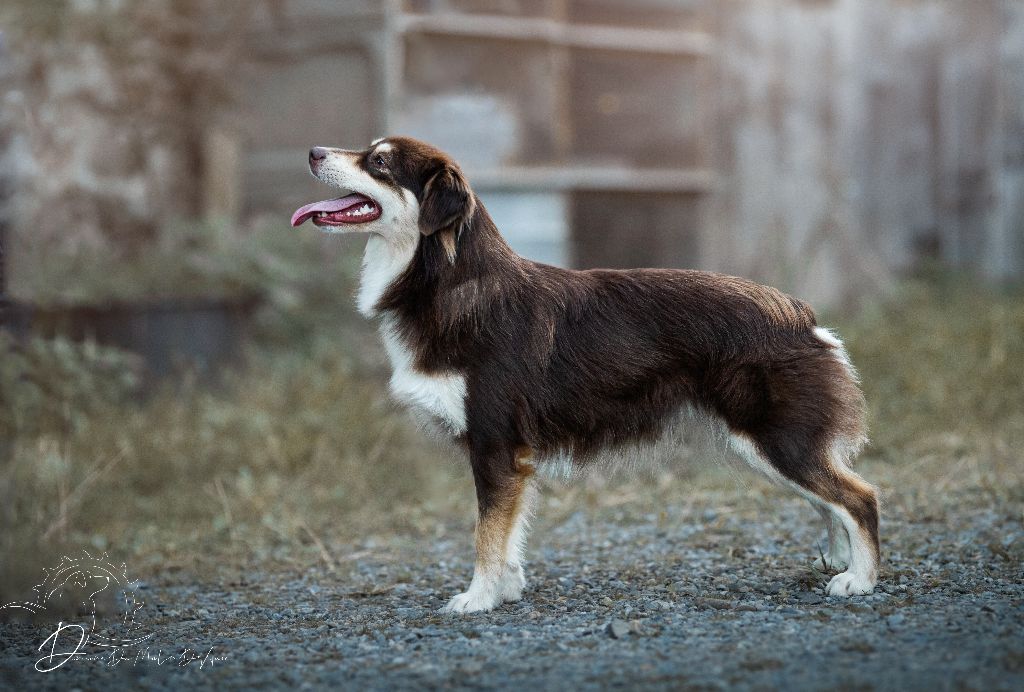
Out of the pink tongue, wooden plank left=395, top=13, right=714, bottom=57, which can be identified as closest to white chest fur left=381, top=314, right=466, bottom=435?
the pink tongue

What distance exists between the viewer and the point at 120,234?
8.78m

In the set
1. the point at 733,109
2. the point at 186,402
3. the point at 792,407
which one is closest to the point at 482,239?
the point at 792,407

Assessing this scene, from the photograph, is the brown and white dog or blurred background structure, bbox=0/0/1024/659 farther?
blurred background structure, bbox=0/0/1024/659

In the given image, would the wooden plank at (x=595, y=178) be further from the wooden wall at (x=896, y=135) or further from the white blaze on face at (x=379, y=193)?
the white blaze on face at (x=379, y=193)

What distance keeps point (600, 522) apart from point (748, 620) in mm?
1767

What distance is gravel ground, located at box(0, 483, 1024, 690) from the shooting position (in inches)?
124

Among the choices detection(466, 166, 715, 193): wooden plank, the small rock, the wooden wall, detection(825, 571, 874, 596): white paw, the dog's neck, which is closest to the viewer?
the small rock

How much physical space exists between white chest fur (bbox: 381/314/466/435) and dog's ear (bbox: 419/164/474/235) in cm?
37

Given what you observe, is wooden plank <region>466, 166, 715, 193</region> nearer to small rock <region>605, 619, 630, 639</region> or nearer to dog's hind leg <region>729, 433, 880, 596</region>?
dog's hind leg <region>729, 433, 880, 596</region>

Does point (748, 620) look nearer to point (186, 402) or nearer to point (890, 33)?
point (186, 402)

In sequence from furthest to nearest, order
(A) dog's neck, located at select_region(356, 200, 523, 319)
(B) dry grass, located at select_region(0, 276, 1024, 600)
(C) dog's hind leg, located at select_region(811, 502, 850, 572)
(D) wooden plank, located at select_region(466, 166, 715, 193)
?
(D) wooden plank, located at select_region(466, 166, 715, 193)
(B) dry grass, located at select_region(0, 276, 1024, 600)
(C) dog's hind leg, located at select_region(811, 502, 850, 572)
(A) dog's neck, located at select_region(356, 200, 523, 319)

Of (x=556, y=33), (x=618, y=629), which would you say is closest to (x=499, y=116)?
(x=556, y=33)

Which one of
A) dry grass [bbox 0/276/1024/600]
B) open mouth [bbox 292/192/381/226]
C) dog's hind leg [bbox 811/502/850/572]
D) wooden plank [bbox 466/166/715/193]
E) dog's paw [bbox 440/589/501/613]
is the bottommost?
dry grass [bbox 0/276/1024/600]
